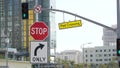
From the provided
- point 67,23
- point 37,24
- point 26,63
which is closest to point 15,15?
point 26,63

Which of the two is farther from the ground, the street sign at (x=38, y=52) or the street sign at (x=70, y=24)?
the street sign at (x=70, y=24)

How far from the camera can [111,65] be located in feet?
458

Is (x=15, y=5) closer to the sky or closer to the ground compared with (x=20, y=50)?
closer to the sky

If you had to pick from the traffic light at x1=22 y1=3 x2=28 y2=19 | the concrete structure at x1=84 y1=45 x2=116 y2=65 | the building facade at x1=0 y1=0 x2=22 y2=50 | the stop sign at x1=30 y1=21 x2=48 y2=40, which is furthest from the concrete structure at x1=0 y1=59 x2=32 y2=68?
the concrete structure at x1=84 y1=45 x2=116 y2=65

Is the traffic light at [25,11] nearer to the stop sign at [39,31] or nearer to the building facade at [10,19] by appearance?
the stop sign at [39,31]

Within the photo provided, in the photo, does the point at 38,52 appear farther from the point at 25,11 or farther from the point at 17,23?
the point at 17,23

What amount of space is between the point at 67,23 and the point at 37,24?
67.7 feet

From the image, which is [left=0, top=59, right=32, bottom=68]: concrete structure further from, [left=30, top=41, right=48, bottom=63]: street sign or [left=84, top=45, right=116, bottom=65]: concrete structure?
[left=84, top=45, right=116, bottom=65]: concrete structure

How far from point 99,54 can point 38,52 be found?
556 feet

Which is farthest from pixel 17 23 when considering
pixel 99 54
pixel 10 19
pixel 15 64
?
pixel 99 54

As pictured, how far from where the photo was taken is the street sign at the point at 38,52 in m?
17.7

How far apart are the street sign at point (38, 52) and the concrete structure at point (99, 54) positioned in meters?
164

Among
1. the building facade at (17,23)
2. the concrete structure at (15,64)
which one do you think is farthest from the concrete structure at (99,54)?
the concrete structure at (15,64)

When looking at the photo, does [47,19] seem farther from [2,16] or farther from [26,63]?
[26,63]
